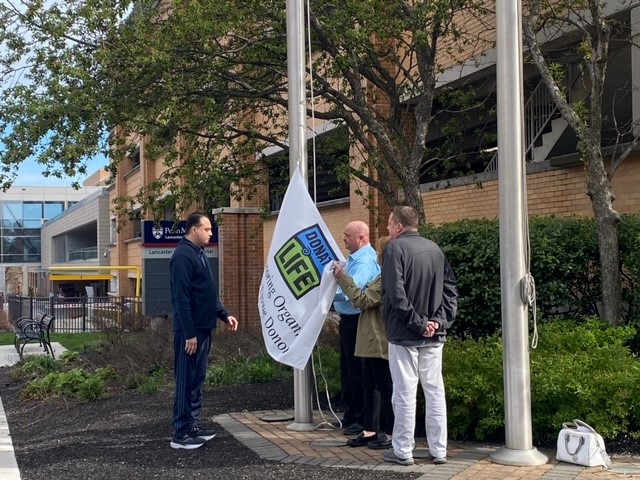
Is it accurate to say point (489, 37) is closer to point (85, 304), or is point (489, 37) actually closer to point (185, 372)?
point (185, 372)

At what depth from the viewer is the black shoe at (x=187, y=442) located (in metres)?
6.98

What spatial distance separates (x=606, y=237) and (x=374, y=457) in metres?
3.31

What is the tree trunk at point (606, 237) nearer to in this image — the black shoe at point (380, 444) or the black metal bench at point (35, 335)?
the black shoe at point (380, 444)

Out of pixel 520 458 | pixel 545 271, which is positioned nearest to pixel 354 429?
pixel 520 458

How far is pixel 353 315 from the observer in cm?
714

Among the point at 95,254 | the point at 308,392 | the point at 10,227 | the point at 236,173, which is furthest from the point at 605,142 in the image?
the point at 10,227

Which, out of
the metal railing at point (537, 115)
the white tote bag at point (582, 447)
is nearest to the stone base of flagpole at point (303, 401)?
the white tote bag at point (582, 447)

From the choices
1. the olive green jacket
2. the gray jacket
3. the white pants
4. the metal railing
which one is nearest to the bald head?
the olive green jacket

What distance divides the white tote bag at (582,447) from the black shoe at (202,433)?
2993mm

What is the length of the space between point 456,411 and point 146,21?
655cm

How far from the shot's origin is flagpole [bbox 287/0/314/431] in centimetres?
746

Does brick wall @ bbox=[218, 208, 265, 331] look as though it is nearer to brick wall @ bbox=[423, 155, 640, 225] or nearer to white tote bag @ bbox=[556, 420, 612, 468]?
brick wall @ bbox=[423, 155, 640, 225]

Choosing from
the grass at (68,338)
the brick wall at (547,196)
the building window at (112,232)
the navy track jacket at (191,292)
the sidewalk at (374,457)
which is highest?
the building window at (112,232)

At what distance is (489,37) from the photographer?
12.7 meters
